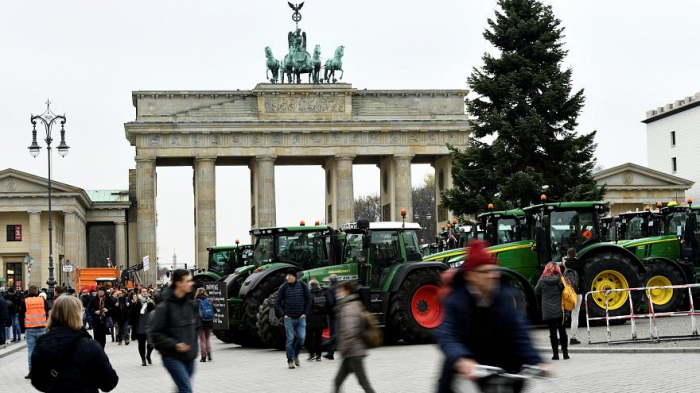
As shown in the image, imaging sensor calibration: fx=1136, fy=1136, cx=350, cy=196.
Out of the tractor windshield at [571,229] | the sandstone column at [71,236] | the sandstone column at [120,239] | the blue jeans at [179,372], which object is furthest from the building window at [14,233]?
the blue jeans at [179,372]

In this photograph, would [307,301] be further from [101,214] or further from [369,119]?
[101,214]

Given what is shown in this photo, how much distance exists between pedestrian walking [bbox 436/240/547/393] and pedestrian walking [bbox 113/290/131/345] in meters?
26.0

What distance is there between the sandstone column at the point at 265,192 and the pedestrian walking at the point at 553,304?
64033 millimetres

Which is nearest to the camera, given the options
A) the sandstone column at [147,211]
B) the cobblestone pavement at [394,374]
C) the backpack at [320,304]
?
the cobblestone pavement at [394,374]

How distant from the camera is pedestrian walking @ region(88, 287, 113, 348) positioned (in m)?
22.8

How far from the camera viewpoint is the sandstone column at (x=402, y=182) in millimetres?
82688

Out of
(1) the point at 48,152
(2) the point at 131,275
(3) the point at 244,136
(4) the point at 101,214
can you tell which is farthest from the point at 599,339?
(4) the point at 101,214

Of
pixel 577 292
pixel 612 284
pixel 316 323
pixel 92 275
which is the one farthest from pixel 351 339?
pixel 92 275

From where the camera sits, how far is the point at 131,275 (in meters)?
63.0

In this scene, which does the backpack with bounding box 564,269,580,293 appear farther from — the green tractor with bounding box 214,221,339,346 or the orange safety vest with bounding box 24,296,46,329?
the orange safety vest with bounding box 24,296,46,329

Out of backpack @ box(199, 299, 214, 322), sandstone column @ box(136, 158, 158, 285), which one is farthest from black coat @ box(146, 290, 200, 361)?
sandstone column @ box(136, 158, 158, 285)

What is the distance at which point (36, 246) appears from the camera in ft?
265

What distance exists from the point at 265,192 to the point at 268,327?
191 feet

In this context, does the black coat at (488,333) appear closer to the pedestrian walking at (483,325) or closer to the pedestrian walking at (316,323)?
the pedestrian walking at (483,325)
